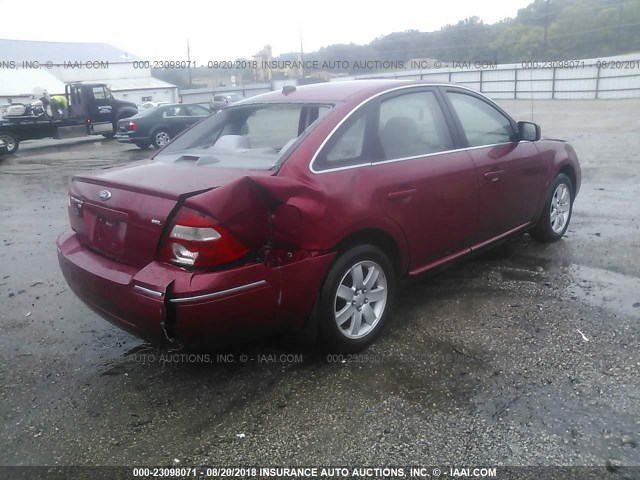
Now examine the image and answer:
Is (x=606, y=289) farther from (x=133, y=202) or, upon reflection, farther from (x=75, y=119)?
(x=75, y=119)

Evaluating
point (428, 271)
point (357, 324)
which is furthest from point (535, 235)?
point (357, 324)

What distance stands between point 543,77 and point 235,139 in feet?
114

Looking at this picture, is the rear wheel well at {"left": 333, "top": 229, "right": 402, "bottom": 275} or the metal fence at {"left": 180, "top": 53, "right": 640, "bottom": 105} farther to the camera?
the metal fence at {"left": 180, "top": 53, "right": 640, "bottom": 105}

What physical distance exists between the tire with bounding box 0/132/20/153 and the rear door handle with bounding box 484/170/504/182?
1676cm

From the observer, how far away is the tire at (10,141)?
1678 cm

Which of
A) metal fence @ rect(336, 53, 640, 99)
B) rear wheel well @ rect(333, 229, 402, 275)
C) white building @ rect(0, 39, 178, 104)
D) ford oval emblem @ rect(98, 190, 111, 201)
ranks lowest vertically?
rear wheel well @ rect(333, 229, 402, 275)

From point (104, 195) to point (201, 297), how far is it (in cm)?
95

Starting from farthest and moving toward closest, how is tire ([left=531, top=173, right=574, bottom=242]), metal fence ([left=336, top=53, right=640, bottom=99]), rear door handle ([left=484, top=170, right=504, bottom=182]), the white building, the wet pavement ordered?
the white building < metal fence ([left=336, top=53, right=640, bottom=99]) < tire ([left=531, top=173, right=574, bottom=242]) < rear door handle ([left=484, top=170, right=504, bottom=182]) < the wet pavement

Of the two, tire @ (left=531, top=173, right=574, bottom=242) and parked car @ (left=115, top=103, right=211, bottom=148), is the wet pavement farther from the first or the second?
parked car @ (left=115, top=103, right=211, bottom=148)

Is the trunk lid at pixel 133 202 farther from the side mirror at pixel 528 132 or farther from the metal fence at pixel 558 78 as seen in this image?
the metal fence at pixel 558 78

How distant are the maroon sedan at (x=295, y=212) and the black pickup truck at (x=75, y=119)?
51.3ft

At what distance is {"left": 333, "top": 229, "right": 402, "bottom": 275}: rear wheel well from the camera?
3.27 m

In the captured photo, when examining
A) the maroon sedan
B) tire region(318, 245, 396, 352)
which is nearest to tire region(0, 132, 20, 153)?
the maroon sedan

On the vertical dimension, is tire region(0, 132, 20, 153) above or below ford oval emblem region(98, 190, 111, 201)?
below
